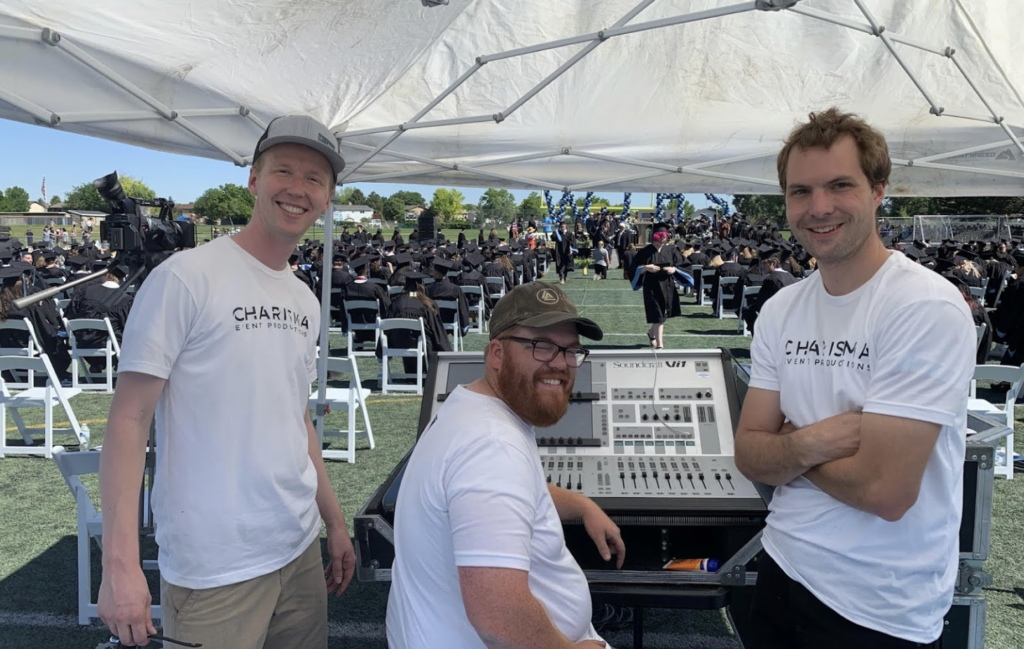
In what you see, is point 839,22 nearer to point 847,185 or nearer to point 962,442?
point 847,185

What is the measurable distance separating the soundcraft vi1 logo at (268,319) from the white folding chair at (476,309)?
11096 mm

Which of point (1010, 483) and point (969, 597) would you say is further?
point (1010, 483)

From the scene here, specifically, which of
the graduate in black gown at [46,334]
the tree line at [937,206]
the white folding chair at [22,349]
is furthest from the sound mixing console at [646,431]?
the tree line at [937,206]

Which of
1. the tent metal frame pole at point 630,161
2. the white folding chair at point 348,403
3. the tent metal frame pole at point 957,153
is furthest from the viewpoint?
the white folding chair at point 348,403

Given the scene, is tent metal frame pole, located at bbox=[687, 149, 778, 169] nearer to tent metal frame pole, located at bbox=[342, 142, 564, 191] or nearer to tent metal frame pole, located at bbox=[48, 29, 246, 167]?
tent metal frame pole, located at bbox=[342, 142, 564, 191]

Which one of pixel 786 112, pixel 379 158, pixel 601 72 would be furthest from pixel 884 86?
pixel 379 158

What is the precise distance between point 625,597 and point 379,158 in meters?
3.65

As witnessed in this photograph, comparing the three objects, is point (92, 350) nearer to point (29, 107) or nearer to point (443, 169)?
point (443, 169)

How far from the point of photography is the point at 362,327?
11164 millimetres

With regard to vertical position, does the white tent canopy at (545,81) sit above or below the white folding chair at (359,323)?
above

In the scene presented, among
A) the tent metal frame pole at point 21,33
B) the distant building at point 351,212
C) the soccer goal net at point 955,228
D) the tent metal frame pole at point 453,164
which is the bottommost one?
the tent metal frame pole at point 453,164

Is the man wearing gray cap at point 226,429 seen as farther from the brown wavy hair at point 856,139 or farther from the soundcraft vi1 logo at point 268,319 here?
the brown wavy hair at point 856,139

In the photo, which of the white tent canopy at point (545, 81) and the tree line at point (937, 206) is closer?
the white tent canopy at point (545, 81)

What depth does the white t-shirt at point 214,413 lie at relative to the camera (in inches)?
70.9
